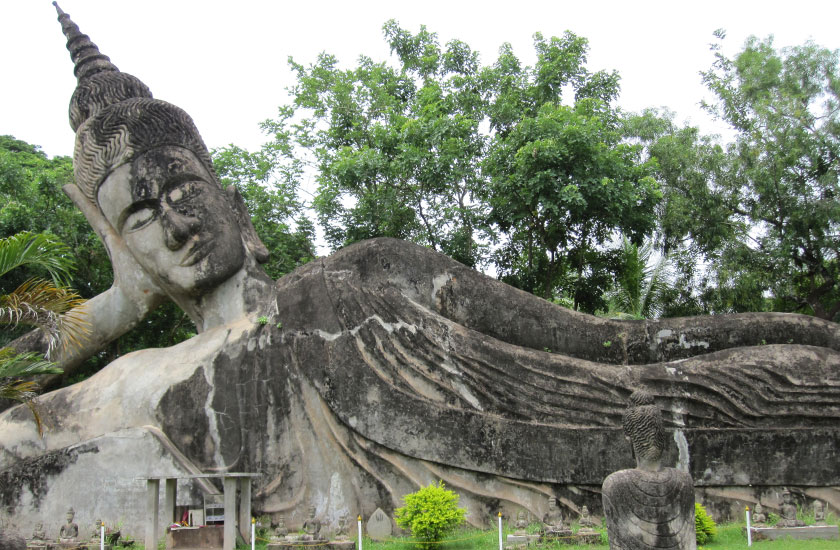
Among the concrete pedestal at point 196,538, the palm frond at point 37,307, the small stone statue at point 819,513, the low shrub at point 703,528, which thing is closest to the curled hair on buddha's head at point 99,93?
the palm frond at point 37,307

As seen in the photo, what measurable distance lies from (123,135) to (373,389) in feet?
14.0

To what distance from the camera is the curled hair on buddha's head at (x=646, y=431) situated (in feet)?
18.6

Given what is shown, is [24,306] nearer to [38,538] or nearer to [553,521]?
[38,538]

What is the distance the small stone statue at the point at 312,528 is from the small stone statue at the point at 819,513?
14.9 feet

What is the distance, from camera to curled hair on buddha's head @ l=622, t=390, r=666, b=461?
223 inches

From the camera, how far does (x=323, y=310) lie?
887 cm

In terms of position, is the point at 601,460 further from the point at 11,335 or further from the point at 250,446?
the point at 11,335

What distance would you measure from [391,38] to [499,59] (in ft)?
9.04

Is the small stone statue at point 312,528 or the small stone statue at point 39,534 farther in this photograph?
the small stone statue at point 39,534

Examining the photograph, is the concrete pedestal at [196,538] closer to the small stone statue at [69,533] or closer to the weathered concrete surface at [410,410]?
the weathered concrete surface at [410,410]

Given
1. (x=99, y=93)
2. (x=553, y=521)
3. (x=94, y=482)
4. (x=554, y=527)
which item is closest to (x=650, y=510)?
(x=554, y=527)

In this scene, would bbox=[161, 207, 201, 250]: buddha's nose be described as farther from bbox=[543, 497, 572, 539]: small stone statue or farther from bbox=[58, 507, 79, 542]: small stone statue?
bbox=[543, 497, 572, 539]: small stone statue

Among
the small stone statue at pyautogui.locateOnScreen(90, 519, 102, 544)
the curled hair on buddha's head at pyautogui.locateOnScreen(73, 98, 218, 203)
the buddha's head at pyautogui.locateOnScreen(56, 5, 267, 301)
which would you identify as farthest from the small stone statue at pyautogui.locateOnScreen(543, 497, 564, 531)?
the curled hair on buddha's head at pyautogui.locateOnScreen(73, 98, 218, 203)

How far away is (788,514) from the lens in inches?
282
